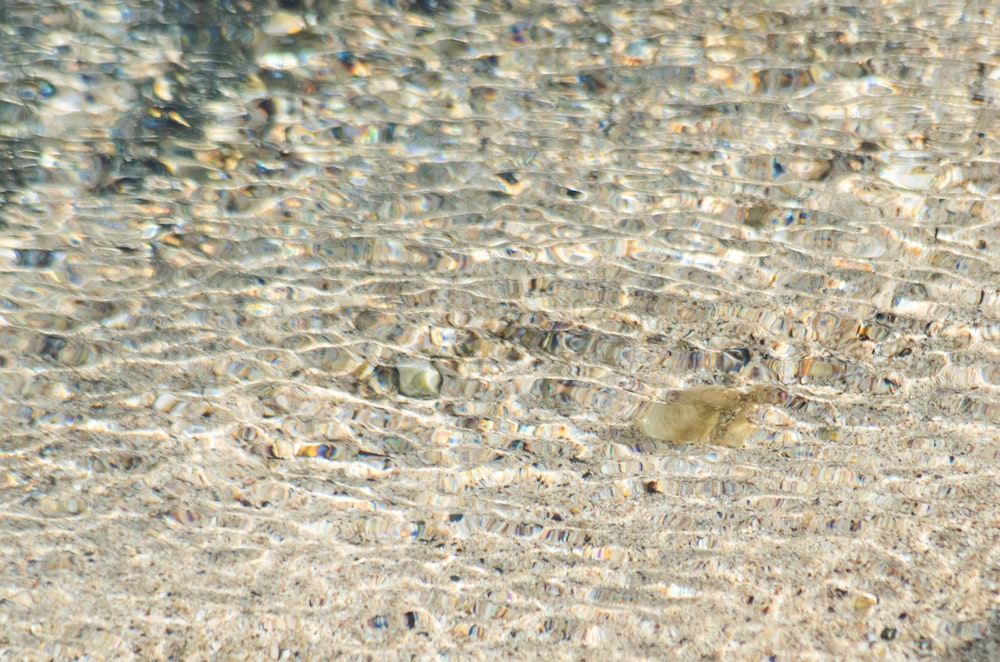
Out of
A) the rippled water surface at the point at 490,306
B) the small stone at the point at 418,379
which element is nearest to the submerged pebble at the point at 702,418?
the rippled water surface at the point at 490,306

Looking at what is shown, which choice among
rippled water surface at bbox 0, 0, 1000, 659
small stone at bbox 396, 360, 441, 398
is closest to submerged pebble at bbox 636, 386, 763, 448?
rippled water surface at bbox 0, 0, 1000, 659

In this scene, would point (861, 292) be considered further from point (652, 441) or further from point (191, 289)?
point (191, 289)

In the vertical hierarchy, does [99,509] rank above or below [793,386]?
below

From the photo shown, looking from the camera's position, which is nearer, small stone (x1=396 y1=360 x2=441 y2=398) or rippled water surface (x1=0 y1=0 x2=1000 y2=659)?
rippled water surface (x1=0 y1=0 x2=1000 y2=659)

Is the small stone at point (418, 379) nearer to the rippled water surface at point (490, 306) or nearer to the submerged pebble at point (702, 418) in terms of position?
the rippled water surface at point (490, 306)

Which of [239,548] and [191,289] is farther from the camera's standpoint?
[191,289]

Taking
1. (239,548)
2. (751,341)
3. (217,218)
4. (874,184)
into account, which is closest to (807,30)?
(874,184)

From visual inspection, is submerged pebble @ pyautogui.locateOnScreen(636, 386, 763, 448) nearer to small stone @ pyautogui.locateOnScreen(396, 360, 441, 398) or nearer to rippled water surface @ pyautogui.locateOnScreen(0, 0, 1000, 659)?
rippled water surface @ pyautogui.locateOnScreen(0, 0, 1000, 659)
